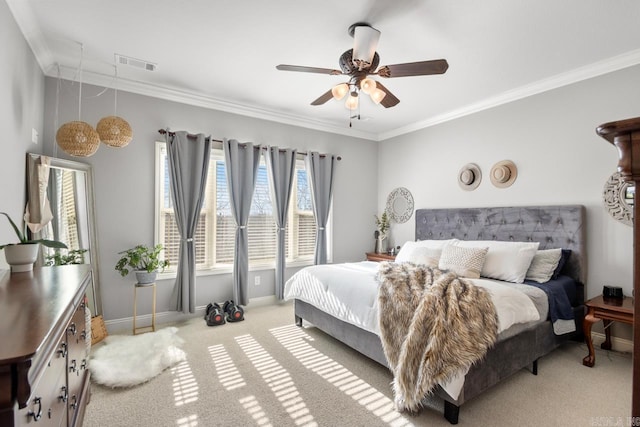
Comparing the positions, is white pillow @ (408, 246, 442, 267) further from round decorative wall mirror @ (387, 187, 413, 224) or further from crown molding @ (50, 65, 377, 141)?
crown molding @ (50, 65, 377, 141)

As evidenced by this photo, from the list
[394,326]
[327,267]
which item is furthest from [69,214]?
[394,326]

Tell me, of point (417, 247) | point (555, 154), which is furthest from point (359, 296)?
point (555, 154)

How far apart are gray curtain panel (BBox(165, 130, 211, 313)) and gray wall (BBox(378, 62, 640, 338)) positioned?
3.24 meters

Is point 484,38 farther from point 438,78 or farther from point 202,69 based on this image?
point 202,69

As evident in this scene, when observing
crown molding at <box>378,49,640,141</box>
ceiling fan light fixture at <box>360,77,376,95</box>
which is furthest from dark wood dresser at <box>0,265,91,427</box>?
crown molding at <box>378,49,640,141</box>

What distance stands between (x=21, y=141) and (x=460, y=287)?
141 inches

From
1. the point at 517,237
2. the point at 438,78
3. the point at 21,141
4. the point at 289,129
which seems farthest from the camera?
the point at 289,129

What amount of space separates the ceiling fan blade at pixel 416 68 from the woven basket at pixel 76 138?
8.43ft

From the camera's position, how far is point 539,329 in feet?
8.09

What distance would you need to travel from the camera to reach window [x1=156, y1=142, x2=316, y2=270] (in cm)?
369

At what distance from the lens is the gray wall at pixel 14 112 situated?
2.03m

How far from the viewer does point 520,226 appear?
347 centimetres

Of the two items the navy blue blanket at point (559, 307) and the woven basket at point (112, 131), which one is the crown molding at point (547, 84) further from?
the woven basket at point (112, 131)

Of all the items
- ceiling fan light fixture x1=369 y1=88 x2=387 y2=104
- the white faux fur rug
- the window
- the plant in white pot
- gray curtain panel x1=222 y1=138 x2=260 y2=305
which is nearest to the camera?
the plant in white pot
